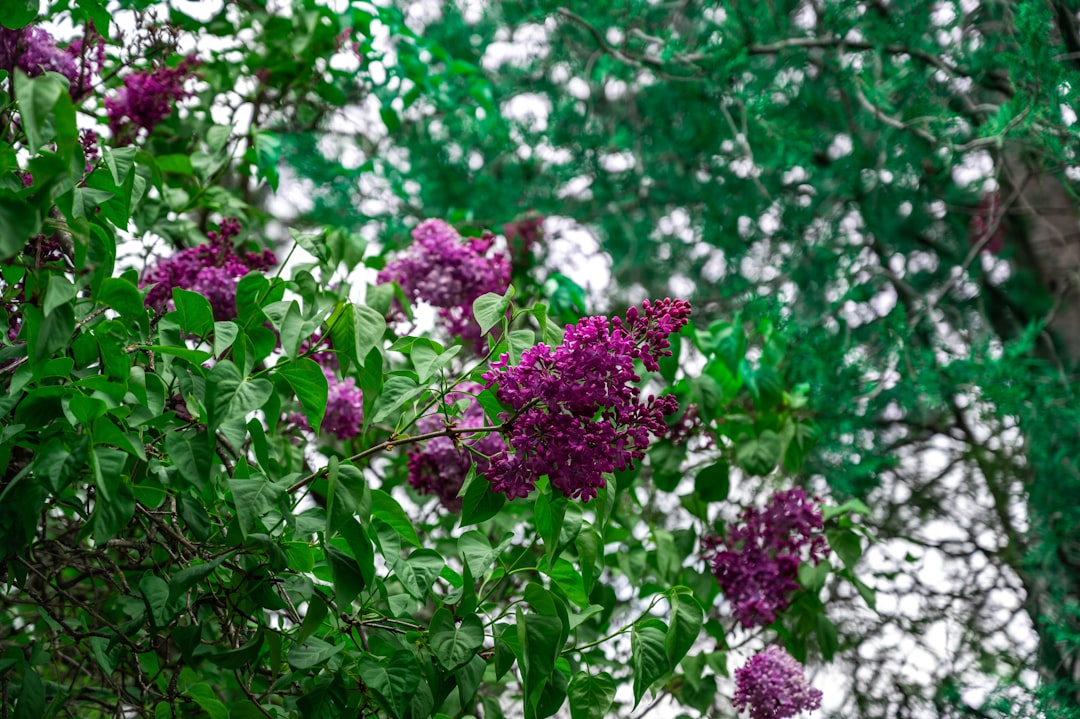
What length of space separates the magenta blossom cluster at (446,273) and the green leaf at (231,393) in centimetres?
47

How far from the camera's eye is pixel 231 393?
0.70m

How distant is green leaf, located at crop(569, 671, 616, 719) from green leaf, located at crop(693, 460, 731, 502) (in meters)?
0.38

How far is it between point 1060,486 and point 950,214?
2.14ft

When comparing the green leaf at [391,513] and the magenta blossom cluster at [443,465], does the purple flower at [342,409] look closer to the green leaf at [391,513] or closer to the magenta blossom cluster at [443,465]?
the magenta blossom cluster at [443,465]

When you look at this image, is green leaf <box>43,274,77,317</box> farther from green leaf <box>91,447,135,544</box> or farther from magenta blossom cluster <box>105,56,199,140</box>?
magenta blossom cluster <box>105,56,199,140</box>

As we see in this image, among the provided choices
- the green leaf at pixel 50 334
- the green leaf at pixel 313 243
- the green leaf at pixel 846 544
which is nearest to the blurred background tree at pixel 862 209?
the green leaf at pixel 846 544

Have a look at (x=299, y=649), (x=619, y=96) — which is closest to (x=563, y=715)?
(x=299, y=649)

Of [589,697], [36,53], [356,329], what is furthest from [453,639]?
[36,53]

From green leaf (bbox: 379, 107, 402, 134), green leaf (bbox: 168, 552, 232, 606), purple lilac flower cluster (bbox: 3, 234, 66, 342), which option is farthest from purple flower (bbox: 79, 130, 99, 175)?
green leaf (bbox: 379, 107, 402, 134)

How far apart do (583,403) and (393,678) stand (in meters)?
0.27

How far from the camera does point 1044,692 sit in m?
1.33

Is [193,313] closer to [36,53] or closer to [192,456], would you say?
[192,456]

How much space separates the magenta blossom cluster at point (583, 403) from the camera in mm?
706

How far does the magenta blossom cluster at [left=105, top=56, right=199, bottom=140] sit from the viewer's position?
1.16m
